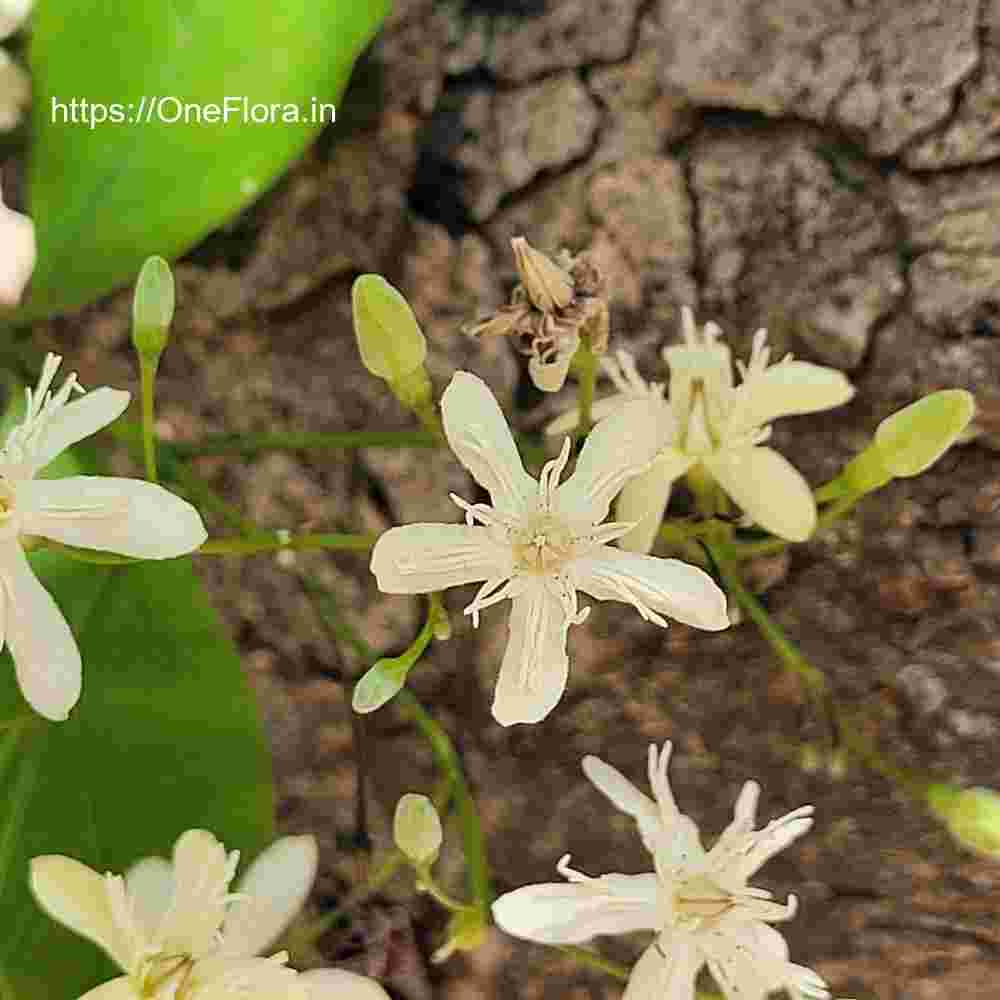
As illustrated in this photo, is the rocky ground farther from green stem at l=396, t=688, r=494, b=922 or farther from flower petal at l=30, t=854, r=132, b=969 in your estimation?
flower petal at l=30, t=854, r=132, b=969

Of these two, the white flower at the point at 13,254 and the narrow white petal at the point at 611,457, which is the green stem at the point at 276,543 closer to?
the narrow white petal at the point at 611,457

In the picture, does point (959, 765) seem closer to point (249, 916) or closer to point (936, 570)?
point (936, 570)

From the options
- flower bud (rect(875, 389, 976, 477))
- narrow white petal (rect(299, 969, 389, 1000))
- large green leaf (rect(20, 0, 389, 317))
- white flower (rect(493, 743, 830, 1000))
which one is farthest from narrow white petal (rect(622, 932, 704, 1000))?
large green leaf (rect(20, 0, 389, 317))

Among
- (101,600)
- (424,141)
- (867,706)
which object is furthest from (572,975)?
(424,141)

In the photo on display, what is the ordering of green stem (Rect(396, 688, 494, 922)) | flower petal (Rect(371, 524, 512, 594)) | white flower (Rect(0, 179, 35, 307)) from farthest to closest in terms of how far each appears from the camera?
1. white flower (Rect(0, 179, 35, 307))
2. green stem (Rect(396, 688, 494, 922))
3. flower petal (Rect(371, 524, 512, 594))

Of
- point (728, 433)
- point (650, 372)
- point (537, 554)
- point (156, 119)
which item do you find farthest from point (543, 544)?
point (156, 119)

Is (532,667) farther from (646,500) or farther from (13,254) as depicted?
(13,254)

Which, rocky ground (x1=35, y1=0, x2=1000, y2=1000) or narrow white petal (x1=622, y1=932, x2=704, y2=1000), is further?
rocky ground (x1=35, y1=0, x2=1000, y2=1000)


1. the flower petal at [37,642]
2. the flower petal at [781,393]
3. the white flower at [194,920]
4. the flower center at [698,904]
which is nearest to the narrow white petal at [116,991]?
the white flower at [194,920]
